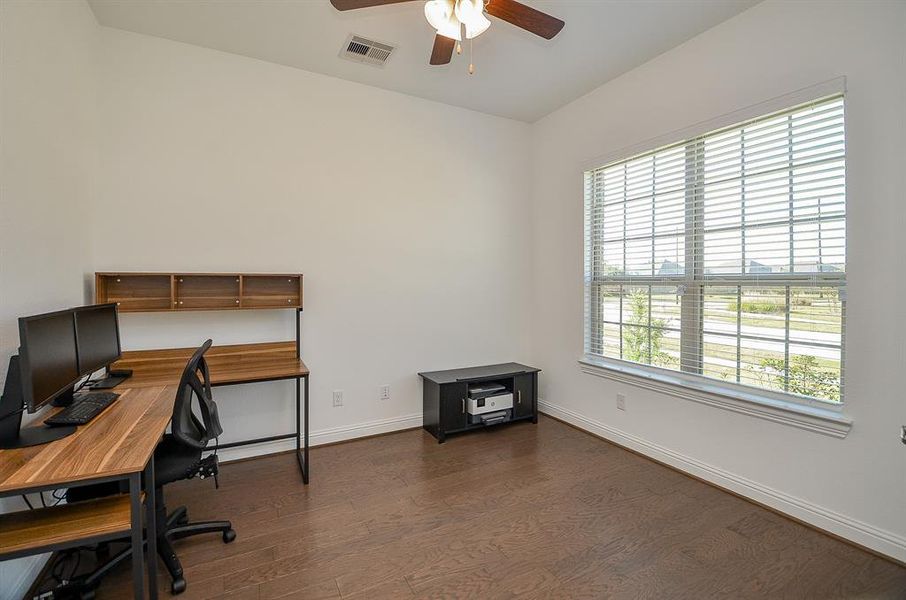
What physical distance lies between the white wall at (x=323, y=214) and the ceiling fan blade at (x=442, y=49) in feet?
4.17

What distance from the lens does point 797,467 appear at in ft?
7.64

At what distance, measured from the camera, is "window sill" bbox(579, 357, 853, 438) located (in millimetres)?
2191

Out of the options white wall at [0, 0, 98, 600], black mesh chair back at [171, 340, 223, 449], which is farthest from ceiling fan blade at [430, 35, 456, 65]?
black mesh chair back at [171, 340, 223, 449]

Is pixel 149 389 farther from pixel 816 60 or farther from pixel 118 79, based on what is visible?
pixel 816 60

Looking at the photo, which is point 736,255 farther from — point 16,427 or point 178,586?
point 16,427

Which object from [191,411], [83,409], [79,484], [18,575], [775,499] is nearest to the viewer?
[79,484]

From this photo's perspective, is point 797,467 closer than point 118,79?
Yes

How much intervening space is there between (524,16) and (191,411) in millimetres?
2528

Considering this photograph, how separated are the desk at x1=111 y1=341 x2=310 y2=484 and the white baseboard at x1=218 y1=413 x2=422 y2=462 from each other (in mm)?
90

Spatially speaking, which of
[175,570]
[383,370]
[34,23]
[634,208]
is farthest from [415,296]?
[34,23]

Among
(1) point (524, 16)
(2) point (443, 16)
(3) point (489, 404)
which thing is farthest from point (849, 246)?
(3) point (489, 404)

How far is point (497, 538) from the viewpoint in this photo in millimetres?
2172

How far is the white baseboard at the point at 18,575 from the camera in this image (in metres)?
1.61

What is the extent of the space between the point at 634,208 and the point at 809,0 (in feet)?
4.93
